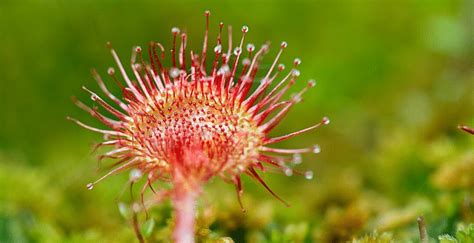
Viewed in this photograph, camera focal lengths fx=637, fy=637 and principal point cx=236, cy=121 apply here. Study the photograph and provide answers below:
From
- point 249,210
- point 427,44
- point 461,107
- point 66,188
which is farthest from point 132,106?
point 427,44

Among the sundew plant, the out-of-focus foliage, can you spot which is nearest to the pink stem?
the sundew plant

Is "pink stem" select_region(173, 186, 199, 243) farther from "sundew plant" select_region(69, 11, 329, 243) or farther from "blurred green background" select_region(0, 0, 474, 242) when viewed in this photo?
"blurred green background" select_region(0, 0, 474, 242)

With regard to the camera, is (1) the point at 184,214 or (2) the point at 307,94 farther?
(2) the point at 307,94

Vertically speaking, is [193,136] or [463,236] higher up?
[193,136]

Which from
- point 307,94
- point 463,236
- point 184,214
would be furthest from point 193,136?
point 307,94

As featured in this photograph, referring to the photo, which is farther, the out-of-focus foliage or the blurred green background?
the blurred green background

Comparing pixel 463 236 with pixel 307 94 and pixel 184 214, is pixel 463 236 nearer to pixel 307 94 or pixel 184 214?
pixel 184 214
